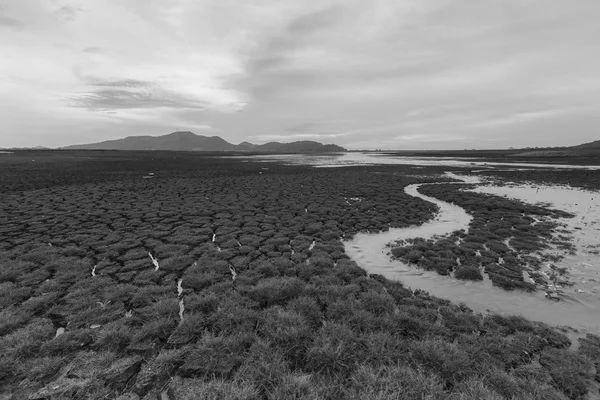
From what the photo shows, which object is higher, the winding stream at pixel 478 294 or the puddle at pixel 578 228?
the puddle at pixel 578 228

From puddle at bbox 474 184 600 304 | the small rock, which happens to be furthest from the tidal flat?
puddle at bbox 474 184 600 304

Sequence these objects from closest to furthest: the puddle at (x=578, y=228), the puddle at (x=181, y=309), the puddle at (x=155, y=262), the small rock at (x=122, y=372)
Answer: the small rock at (x=122, y=372) → the puddle at (x=181, y=309) → the puddle at (x=578, y=228) → the puddle at (x=155, y=262)

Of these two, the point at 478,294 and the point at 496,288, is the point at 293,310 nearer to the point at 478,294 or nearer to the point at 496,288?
the point at 478,294

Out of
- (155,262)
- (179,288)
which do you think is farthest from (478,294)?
(155,262)

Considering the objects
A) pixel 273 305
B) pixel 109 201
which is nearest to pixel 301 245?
pixel 273 305

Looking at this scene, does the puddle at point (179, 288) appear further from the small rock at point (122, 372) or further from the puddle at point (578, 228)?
the puddle at point (578, 228)

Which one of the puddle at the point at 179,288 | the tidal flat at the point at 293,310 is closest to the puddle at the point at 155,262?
the tidal flat at the point at 293,310

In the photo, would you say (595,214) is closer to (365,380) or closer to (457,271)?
(457,271)

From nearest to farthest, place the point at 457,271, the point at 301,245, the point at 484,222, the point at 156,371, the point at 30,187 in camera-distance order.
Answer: the point at 156,371
the point at 457,271
the point at 301,245
the point at 484,222
the point at 30,187
